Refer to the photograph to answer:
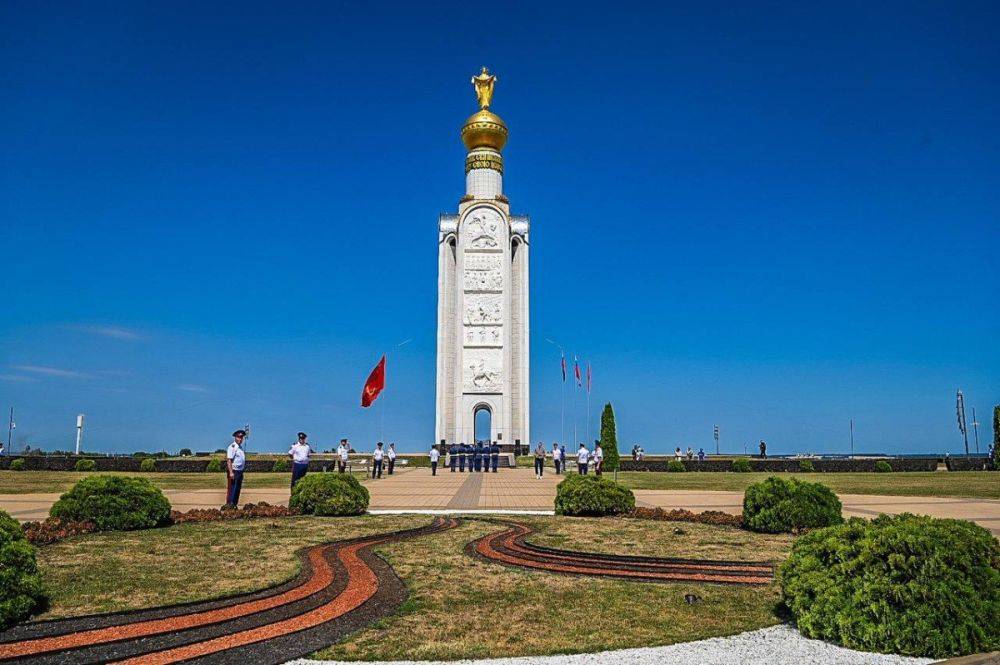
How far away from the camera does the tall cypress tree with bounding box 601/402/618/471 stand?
111ft

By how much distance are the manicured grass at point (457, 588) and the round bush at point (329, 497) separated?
2.42 m

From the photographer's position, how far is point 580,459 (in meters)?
28.0

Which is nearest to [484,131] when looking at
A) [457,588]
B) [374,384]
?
[374,384]

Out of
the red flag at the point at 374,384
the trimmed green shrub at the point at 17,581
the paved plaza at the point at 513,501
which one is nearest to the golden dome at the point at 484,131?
the red flag at the point at 374,384

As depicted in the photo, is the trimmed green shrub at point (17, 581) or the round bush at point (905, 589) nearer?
the round bush at point (905, 589)

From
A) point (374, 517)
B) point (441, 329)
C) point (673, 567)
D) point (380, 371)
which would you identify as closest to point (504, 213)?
point (441, 329)

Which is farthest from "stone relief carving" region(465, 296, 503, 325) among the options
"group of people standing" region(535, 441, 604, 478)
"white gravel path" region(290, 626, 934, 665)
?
"white gravel path" region(290, 626, 934, 665)

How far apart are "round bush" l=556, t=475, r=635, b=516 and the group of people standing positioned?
1.77 m

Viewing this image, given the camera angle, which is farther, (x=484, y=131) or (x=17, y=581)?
(x=484, y=131)

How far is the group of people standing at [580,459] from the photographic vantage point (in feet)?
88.7

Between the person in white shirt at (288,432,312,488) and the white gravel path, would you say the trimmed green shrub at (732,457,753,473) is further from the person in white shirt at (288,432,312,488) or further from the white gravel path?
the white gravel path

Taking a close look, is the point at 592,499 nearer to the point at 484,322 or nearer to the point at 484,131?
the point at 484,322

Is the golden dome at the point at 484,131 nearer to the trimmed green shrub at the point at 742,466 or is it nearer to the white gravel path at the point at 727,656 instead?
the trimmed green shrub at the point at 742,466

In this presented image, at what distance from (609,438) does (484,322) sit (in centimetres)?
2627
